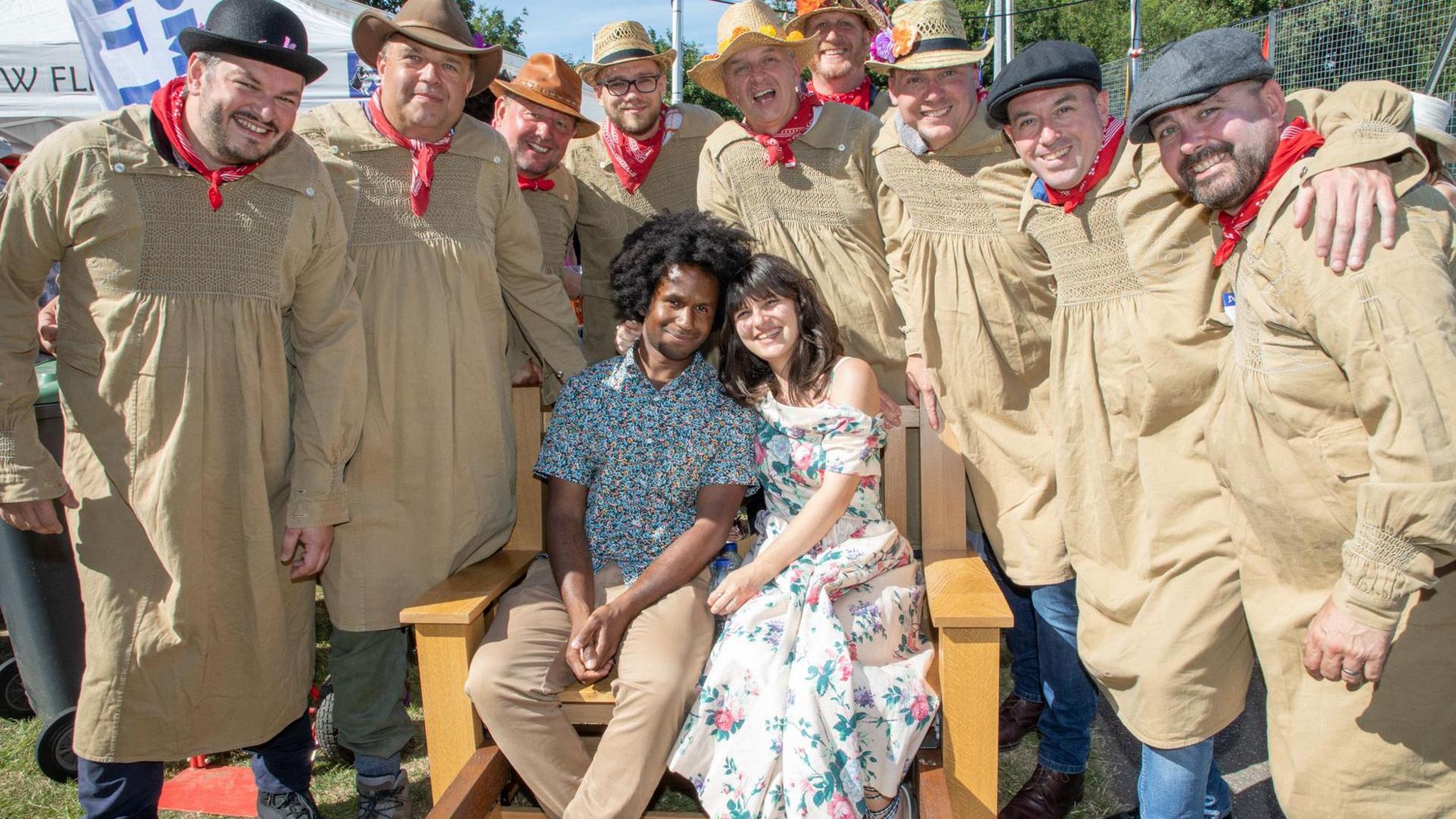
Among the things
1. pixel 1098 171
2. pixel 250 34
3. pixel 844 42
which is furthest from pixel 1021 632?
pixel 250 34

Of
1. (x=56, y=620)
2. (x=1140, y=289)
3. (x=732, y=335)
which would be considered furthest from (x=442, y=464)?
(x=1140, y=289)

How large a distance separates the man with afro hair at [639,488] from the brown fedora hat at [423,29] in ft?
2.64

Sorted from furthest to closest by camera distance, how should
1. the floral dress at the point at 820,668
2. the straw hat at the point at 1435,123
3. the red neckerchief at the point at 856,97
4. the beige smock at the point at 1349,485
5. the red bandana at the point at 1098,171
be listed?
the red neckerchief at the point at 856,97 → the red bandana at the point at 1098,171 → the straw hat at the point at 1435,123 → the floral dress at the point at 820,668 → the beige smock at the point at 1349,485

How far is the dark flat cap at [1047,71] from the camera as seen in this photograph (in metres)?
2.78

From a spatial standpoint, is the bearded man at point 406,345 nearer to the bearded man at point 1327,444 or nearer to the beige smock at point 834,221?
the beige smock at point 834,221

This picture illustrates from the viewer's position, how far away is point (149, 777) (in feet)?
9.72

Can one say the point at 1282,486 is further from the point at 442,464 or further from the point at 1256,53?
the point at 442,464

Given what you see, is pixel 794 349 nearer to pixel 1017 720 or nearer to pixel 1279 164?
pixel 1279 164

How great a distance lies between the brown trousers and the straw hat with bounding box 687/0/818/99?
193 cm

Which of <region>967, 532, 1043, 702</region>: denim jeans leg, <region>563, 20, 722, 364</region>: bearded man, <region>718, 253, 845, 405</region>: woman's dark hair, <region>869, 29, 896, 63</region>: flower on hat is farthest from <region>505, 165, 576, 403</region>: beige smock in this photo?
<region>967, 532, 1043, 702</region>: denim jeans leg

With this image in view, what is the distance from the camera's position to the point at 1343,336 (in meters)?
1.98

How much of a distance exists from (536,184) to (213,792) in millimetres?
2570

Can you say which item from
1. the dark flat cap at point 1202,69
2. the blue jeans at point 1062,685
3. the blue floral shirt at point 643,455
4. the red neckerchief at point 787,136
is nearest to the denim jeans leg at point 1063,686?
the blue jeans at point 1062,685

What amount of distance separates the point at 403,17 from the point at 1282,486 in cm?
286
